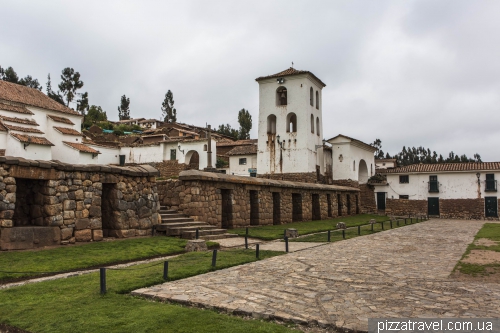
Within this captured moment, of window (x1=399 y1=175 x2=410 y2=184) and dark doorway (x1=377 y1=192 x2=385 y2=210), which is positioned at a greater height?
window (x1=399 y1=175 x2=410 y2=184)

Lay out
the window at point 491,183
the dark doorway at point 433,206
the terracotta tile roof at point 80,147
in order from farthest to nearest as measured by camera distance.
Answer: the dark doorway at point 433,206 → the window at point 491,183 → the terracotta tile roof at point 80,147

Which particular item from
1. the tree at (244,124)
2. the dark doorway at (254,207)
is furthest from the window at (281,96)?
the tree at (244,124)

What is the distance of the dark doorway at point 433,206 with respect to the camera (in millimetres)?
34469

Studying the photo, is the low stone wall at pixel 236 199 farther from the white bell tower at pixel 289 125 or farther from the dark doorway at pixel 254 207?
the white bell tower at pixel 289 125

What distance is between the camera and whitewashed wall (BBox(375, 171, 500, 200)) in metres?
33.2

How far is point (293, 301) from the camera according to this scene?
18.3ft

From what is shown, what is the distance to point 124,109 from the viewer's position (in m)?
95.2

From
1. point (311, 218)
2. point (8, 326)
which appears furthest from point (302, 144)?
point (8, 326)

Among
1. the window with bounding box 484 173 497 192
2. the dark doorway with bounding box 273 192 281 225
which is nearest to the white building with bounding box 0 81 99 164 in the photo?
the dark doorway with bounding box 273 192 281 225

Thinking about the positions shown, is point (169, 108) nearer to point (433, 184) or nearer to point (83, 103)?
point (83, 103)

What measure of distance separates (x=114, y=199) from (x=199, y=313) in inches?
289

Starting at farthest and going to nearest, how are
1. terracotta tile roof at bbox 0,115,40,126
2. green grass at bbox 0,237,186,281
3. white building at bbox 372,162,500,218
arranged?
white building at bbox 372,162,500,218 < terracotta tile roof at bbox 0,115,40,126 < green grass at bbox 0,237,186,281

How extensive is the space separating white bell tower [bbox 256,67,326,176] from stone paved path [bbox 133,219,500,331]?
84.6ft

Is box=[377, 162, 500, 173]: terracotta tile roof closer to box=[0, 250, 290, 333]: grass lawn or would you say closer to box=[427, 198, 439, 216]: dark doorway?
box=[427, 198, 439, 216]: dark doorway
